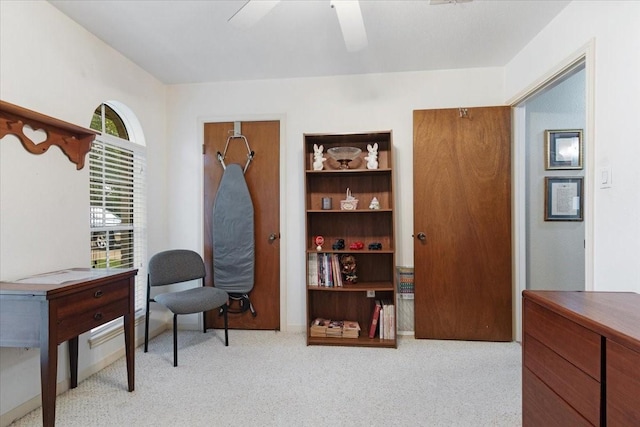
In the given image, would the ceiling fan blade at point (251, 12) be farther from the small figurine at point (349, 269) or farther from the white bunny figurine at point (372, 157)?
the small figurine at point (349, 269)

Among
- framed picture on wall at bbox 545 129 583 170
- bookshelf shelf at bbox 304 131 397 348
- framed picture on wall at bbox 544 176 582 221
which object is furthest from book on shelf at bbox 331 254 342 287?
framed picture on wall at bbox 545 129 583 170

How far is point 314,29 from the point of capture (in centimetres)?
212

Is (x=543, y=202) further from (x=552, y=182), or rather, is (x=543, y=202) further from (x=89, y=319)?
(x=89, y=319)

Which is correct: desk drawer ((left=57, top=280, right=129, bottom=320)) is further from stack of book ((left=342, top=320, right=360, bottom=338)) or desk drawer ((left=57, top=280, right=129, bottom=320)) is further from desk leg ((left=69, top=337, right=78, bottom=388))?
stack of book ((left=342, top=320, right=360, bottom=338))

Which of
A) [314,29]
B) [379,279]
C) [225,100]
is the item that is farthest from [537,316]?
[225,100]

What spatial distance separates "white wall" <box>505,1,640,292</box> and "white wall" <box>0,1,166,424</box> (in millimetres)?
3142

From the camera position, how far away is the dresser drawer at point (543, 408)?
106 centimetres

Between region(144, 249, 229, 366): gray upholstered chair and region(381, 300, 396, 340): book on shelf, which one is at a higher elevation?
region(144, 249, 229, 366): gray upholstered chair

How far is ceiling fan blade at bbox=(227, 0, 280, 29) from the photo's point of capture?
1.37 meters

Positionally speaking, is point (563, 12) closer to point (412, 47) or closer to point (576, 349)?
point (412, 47)

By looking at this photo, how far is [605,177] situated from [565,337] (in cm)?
99

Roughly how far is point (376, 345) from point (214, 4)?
8.93ft

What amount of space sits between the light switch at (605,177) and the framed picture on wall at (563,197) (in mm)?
1252

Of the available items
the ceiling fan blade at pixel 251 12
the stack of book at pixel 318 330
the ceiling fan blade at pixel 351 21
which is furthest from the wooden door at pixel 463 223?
the ceiling fan blade at pixel 251 12
